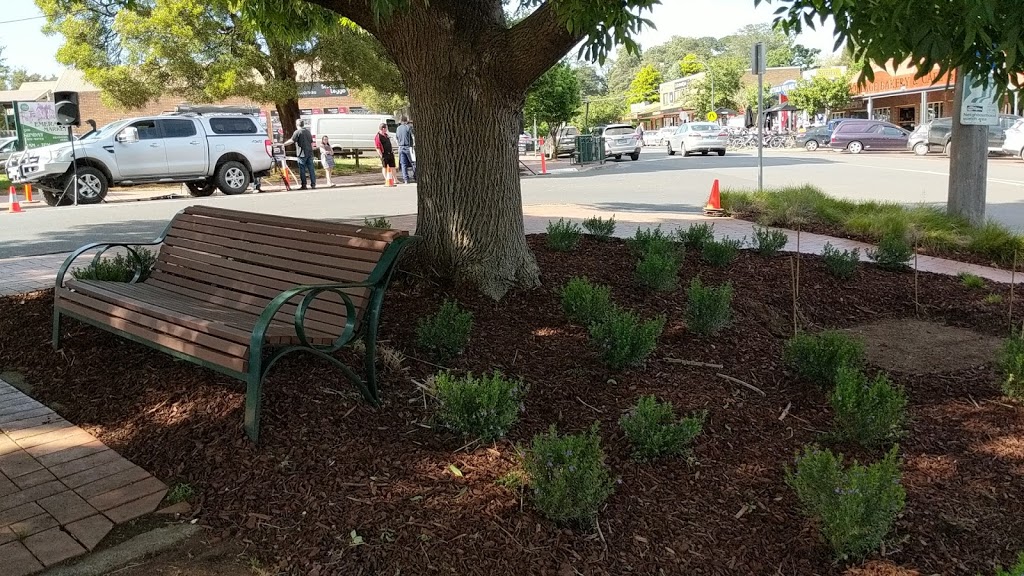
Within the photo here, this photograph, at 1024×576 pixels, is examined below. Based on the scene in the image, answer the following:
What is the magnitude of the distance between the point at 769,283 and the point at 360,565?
467 centimetres

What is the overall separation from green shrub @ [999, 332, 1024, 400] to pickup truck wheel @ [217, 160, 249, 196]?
18121 millimetres

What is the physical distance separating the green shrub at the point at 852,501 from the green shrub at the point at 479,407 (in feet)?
4.06

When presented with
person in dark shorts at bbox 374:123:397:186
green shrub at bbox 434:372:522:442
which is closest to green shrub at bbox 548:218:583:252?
green shrub at bbox 434:372:522:442

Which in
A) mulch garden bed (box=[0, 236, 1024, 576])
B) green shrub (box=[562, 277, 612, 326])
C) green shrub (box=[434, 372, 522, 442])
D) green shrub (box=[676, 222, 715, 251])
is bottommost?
mulch garden bed (box=[0, 236, 1024, 576])

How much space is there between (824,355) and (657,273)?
1616 mm

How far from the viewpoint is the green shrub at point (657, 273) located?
576 cm

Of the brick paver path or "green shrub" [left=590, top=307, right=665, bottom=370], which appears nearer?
the brick paver path

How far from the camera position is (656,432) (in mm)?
3496

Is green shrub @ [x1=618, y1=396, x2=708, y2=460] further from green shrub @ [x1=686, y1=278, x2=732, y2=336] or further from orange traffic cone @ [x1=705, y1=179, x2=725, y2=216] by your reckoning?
orange traffic cone @ [x1=705, y1=179, x2=725, y2=216]

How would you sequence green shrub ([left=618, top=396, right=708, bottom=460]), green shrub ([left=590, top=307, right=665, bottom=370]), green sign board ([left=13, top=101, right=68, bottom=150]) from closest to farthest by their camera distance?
1. green shrub ([left=618, top=396, right=708, bottom=460])
2. green shrub ([left=590, top=307, right=665, bottom=370])
3. green sign board ([left=13, top=101, right=68, bottom=150])

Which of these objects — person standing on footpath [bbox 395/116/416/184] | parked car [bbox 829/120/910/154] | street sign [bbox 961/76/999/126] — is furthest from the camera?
parked car [bbox 829/120/910/154]

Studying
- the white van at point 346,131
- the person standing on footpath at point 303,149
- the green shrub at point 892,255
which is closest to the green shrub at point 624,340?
the green shrub at point 892,255

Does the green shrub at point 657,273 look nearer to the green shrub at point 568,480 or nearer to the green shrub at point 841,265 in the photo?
the green shrub at point 841,265

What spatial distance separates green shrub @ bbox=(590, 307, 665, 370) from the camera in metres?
4.29
